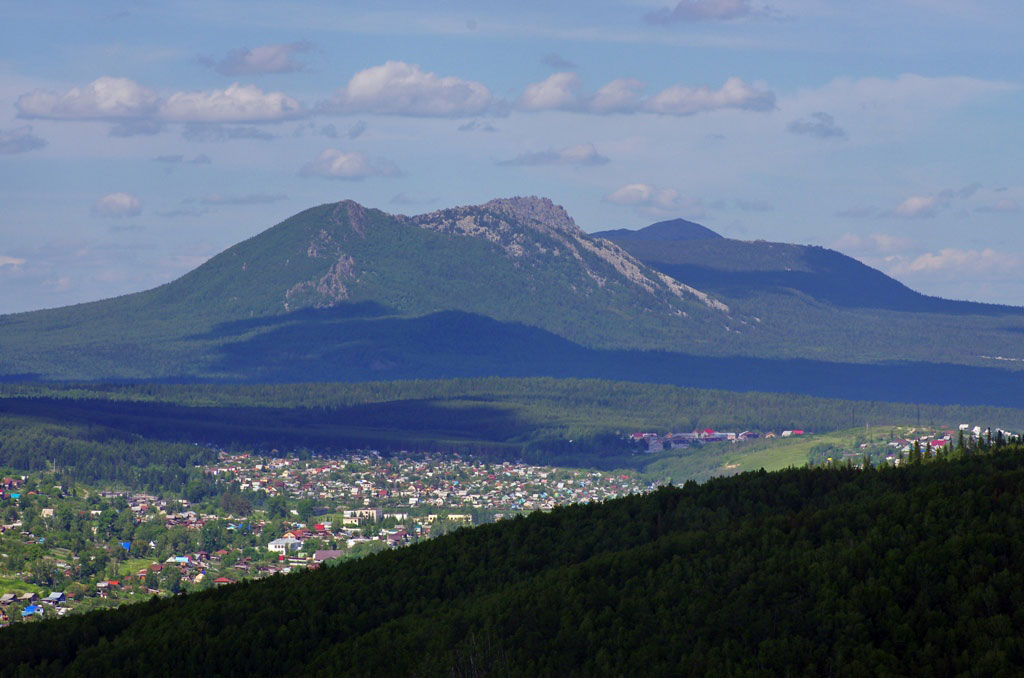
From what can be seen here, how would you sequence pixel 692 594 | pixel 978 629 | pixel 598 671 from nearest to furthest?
pixel 978 629
pixel 598 671
pixel 692 594

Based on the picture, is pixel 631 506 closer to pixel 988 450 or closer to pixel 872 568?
pixel 988 450

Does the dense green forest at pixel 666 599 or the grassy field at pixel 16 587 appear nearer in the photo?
the dense green forest at pixel 666 599

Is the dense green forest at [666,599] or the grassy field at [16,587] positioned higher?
the dense green forest at [666,599]

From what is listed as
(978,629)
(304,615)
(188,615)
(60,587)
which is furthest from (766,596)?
(60,587)

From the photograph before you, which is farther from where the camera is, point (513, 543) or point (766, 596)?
point (513, 543)

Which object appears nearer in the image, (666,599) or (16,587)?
(666,599)

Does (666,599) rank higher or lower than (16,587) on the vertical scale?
higher

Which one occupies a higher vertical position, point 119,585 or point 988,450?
point 988,450

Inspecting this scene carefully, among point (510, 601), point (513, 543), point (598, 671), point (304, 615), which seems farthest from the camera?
point (513, 543)
